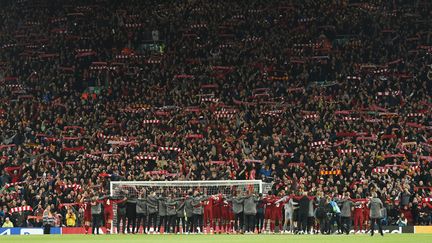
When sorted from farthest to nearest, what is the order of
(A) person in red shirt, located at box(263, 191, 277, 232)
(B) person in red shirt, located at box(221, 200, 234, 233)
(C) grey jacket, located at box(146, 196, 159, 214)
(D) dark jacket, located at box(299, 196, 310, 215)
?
(B) person in red shirt, located at box(221, 200, 234, 233) < (C) grey jacket, located at box(146, 196, 159, 214) < (A) person in red shirt, located at box(263, 191, 277, 232) < (D) dark jacket, located at box(299, 196, 310, 215)

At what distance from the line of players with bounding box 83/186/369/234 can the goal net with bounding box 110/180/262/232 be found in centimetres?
119

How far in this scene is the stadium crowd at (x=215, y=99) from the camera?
46.8 m

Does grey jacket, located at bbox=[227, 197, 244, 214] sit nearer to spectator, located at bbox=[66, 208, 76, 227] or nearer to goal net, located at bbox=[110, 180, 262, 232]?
goal net, located at bbox=[110, 180, 262, 232]

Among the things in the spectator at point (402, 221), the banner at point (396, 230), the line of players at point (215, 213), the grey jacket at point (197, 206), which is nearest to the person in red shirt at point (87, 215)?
the line of players at point (215, 213)

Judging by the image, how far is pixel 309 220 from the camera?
4188cm

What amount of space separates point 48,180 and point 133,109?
9546 mm

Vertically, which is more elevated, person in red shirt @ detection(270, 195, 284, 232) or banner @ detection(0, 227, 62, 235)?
person in red shirt @ detection(270, 195, 284, 232)

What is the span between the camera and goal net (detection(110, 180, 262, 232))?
44688 mm

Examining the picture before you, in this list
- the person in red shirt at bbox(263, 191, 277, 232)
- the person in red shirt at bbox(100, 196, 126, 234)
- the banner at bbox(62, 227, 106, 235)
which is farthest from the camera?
the banner at bbox(62, 227, 106, 235)

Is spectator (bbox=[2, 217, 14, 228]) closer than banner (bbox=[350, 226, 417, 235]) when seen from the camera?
No

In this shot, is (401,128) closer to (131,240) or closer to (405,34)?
(405,34)

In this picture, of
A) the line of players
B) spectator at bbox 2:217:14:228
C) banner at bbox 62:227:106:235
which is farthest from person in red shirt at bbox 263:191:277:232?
spectator at bbox 2:217:14:228

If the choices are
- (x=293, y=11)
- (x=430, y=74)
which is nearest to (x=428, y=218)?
(x=430, y=74)

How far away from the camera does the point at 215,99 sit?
5656 cm
